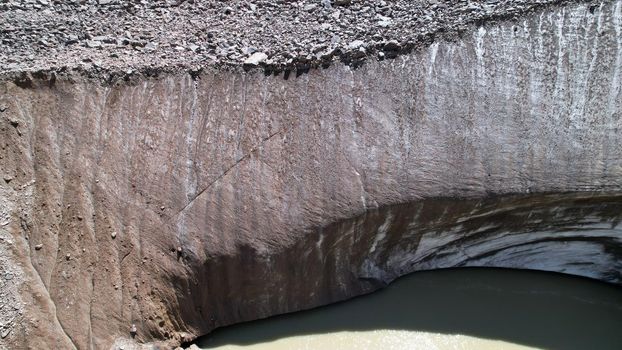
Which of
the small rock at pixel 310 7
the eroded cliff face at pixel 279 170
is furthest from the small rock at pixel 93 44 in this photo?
the small rock at pixel 310 7

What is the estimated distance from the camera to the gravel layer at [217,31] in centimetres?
463

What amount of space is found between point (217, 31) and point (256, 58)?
466 millimetres

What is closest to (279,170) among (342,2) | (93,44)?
(342,2)

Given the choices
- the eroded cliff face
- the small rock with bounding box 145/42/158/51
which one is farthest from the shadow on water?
the small rock with bounding box 145/42/158/51

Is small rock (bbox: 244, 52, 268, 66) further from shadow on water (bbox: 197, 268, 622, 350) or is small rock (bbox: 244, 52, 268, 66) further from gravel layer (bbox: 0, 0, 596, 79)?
shadow on water (bbox: 197, 268, 622, 350)

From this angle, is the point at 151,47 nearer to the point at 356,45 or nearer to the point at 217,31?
the point at 217,31

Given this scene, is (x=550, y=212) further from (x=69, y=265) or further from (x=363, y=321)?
(x=69, y=265)

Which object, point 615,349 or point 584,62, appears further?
point 615,349

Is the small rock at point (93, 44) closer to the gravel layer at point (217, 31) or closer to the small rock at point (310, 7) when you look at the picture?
the gravel layer at point (217, 31)

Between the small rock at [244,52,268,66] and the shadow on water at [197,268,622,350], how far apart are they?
216cm

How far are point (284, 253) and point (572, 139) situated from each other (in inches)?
91.5

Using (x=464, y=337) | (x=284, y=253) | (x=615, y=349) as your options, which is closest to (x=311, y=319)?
(x=284, y=253)

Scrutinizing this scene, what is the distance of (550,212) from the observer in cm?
470

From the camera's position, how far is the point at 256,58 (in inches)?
185
